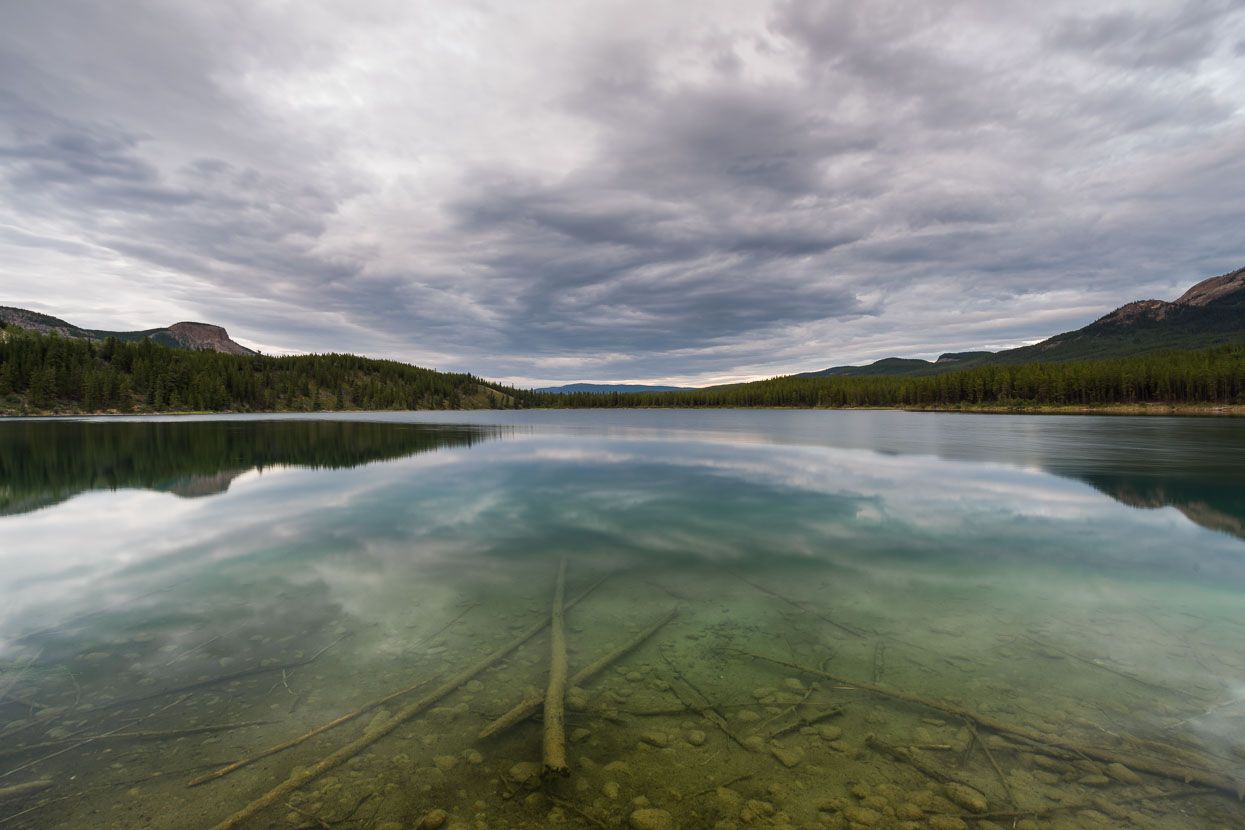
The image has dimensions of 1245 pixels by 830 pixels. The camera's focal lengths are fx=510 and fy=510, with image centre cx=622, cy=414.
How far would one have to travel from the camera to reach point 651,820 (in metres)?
5.02

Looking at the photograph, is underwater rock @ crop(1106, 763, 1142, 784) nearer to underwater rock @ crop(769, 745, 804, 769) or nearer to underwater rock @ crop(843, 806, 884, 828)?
underwater rock @ crop(843, 806, 884, 828)

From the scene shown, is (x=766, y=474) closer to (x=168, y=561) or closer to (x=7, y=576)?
(x=168, y=561)

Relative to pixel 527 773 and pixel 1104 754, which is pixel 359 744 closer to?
pixel 527 773

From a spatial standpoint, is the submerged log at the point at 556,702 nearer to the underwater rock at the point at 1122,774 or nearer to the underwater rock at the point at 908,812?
the underwater rock at the point at 908,812

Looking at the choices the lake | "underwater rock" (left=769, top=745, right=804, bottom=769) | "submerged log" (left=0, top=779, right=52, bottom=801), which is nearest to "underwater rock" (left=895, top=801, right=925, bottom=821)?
the lake

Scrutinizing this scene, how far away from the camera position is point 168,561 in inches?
559

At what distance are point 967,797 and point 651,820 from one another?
3339mm

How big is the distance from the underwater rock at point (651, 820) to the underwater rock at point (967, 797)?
2.97m

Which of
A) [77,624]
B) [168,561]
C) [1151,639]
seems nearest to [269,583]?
[77,624]

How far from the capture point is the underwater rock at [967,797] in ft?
17.0

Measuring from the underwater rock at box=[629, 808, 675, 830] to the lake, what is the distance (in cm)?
3

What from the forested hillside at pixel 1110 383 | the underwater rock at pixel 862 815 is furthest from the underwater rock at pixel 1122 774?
the forested hillside at pixel 1110 383

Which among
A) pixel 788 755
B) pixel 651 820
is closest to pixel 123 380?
pixel 651 820

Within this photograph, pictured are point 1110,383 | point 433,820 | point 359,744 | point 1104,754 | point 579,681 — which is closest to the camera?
point 433,820
